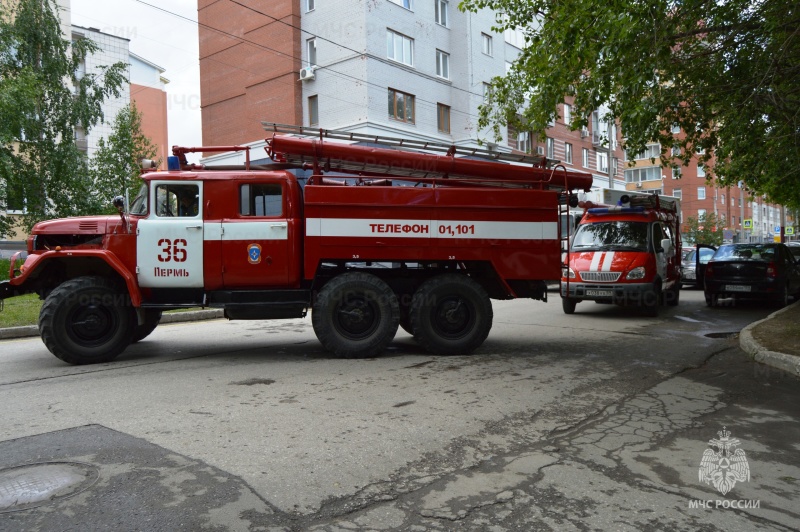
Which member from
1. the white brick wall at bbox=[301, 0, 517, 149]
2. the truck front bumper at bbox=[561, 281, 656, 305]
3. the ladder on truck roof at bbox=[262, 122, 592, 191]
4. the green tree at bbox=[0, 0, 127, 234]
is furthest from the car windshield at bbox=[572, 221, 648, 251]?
the green tree at bbox=[0, 0, 127, 234]

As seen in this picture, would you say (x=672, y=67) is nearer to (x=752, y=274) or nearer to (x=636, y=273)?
(x=636, y=273)

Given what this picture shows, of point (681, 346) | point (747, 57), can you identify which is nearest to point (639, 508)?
point (681, 346)

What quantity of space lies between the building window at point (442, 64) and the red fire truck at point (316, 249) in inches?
870

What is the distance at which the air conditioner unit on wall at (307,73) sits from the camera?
25828mm

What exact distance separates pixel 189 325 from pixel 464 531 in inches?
388

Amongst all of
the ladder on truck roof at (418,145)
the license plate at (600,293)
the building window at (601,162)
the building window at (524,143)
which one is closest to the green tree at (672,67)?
the ladder on truck roof at (418,145)

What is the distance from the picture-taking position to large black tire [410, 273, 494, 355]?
8.09m

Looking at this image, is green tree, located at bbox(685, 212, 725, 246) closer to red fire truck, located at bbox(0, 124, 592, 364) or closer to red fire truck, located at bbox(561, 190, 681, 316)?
red fire truck, located at bbox(561, 190, 681, 316)

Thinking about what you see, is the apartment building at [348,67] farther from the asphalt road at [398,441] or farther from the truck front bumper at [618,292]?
the asphalt road at [398,441]

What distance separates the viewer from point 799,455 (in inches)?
172

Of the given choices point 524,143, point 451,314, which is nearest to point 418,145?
point 451,314

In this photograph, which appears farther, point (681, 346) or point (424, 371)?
point (681, 346)

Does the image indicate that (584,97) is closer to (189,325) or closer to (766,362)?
(766,362)

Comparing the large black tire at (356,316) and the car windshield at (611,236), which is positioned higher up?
the car windshield at (611,236)
